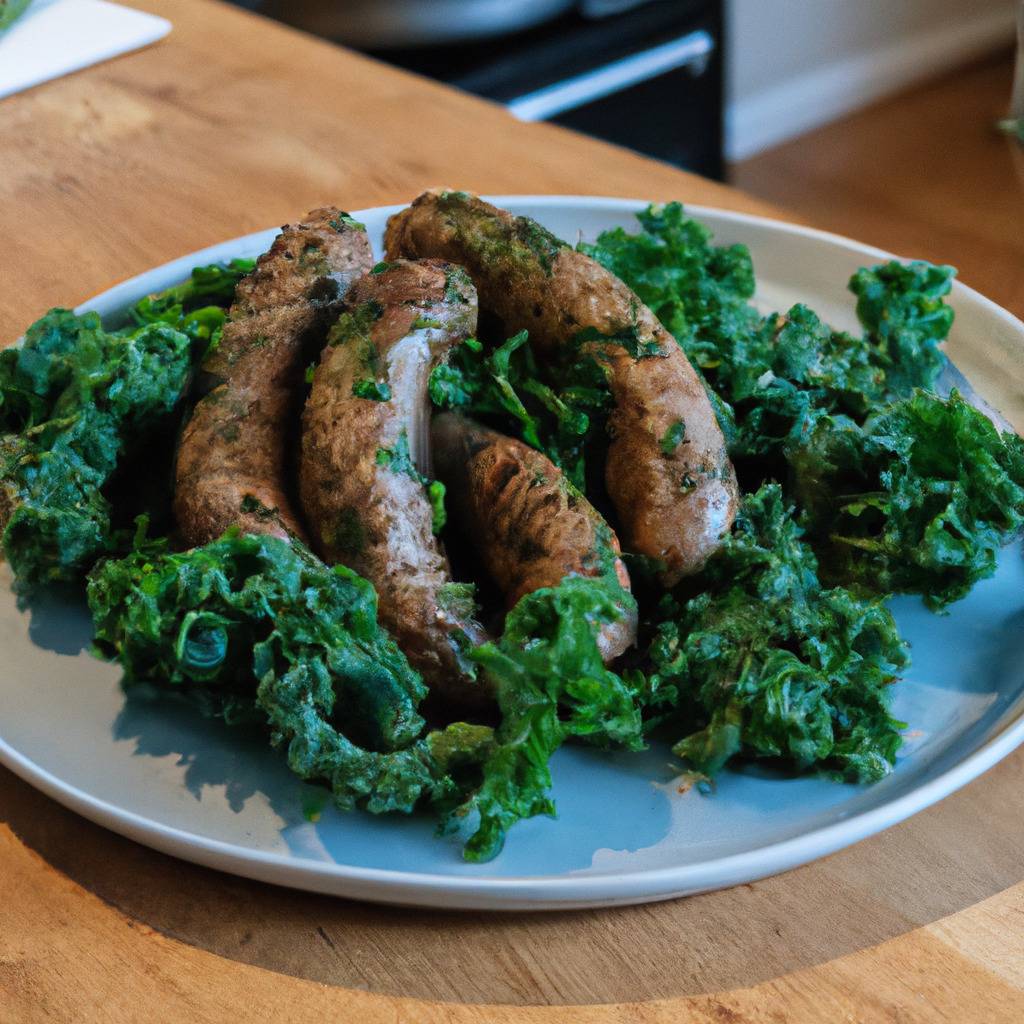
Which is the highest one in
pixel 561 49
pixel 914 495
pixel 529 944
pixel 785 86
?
pixel 914 495

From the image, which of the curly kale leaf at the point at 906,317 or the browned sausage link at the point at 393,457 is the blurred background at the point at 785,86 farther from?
the browned sausage link at the point at 393,457

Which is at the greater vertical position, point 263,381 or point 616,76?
point 263,381

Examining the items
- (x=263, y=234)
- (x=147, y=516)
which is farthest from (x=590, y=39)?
(x=147, y=516)

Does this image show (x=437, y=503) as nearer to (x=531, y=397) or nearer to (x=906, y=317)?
(x=531, y=397)

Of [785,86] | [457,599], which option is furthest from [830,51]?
[457,599]

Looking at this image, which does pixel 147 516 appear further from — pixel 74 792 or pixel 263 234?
pixel 263 234

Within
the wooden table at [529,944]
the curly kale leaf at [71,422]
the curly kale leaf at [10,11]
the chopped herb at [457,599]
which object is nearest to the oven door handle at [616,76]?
the curly kale leaf at [10,11]
